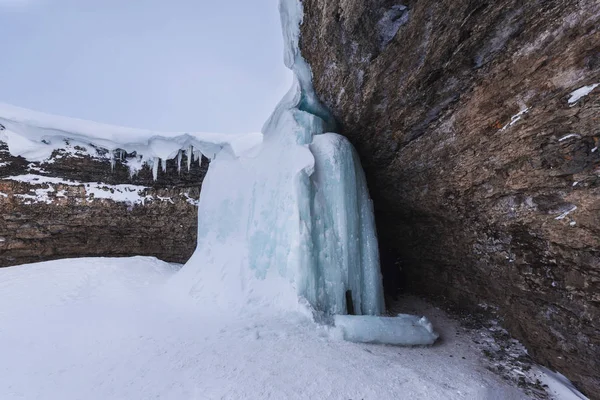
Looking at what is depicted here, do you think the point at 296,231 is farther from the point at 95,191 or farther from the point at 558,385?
the point at 95,191

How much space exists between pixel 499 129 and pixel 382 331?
312cm

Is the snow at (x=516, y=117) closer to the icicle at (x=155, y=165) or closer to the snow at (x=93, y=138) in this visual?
the snow at (x=93, y=138)

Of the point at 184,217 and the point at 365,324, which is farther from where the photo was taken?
the point at 184,217

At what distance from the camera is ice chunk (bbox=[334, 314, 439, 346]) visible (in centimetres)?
396

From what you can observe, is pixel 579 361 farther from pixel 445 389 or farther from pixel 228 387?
pixel 228 387

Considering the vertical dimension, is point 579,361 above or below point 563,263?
below

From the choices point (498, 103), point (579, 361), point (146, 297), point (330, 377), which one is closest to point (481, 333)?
point (579, 361)

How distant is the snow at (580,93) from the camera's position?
8.36ft

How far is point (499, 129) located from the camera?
356 cm

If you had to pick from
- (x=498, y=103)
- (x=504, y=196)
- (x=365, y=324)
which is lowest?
(x=365, y=324)

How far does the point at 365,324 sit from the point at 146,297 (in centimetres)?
481

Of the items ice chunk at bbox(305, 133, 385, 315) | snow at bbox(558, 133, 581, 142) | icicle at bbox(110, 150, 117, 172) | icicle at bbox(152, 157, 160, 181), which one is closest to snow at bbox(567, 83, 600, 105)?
snow at bbox(558, 133, 581, 142)

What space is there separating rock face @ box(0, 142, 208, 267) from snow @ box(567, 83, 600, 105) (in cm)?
921

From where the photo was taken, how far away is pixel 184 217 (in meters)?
10.8
